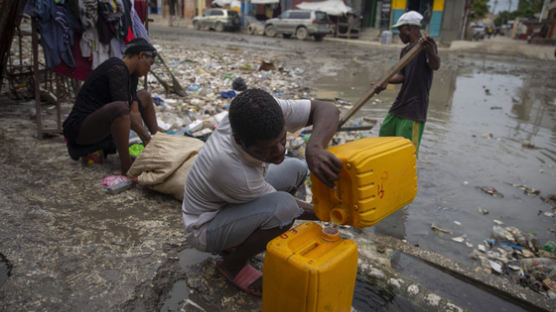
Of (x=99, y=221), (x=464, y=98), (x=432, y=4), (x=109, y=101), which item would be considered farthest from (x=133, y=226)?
(x=432, y=4)

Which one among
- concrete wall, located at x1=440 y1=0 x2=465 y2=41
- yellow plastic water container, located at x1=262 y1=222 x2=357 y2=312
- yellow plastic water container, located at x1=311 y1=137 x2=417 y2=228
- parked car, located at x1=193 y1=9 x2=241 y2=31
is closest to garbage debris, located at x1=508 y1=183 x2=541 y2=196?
yellow plastic water container, located at x1=311 y1=137 x2=417 y2=228

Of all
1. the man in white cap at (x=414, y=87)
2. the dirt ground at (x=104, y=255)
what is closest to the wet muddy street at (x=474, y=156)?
the man in white cap at (x=414, y=87)

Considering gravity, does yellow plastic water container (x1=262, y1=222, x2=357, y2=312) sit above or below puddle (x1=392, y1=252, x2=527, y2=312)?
above

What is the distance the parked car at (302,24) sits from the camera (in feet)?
59.4

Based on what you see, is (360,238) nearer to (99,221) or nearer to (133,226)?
(133,226)

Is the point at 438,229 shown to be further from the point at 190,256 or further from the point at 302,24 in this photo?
the point at 302,24

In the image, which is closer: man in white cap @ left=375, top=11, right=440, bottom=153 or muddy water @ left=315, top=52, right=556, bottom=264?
muddy water @ left=315, top=52, right=556, bottom=264

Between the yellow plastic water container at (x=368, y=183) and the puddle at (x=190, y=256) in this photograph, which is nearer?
the yellow plastic water container at (x=368, y=183)

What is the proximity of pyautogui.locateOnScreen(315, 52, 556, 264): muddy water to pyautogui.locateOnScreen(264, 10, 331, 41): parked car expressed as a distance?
9.77 metres

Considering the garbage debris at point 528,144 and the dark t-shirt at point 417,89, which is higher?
the dark t-shirt at point 417,89

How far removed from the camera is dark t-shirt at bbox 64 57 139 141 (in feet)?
9.15

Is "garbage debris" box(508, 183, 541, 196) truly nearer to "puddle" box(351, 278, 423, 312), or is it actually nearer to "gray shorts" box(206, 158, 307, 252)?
"puddle" box(351, 278, 423, 312)

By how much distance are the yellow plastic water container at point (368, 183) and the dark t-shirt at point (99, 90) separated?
201 cm

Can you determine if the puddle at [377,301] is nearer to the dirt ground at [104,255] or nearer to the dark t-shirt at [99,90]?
the dirt ground at [104,255]
